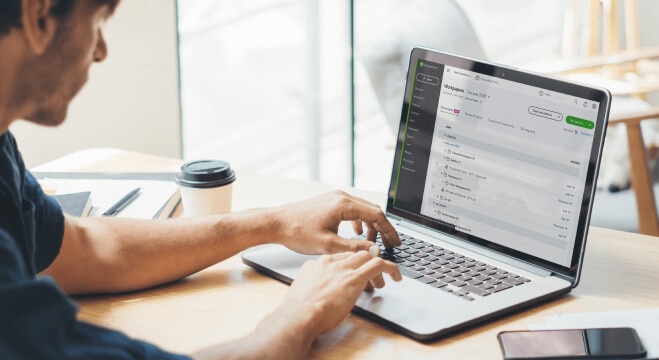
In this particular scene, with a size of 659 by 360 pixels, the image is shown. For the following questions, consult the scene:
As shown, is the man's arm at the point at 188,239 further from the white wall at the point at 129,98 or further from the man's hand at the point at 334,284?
the white wall at the point at 129,98

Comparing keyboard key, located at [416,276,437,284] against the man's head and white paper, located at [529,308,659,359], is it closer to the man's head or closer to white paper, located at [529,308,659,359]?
white paper, located at [529,308,659,359]

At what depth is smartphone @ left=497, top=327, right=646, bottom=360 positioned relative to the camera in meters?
0.97

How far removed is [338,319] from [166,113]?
226 cm

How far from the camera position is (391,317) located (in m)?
1.08

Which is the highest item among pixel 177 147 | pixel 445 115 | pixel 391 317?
pixel 445 115

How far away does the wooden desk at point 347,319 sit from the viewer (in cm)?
104

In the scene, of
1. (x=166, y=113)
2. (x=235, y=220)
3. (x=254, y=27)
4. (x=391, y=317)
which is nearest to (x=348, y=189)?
(x=235, y=220)

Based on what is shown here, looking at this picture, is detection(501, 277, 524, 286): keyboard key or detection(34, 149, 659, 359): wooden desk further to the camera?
detection(501, 277, 524, 286): keyboard key

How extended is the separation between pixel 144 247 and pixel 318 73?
2.22 m

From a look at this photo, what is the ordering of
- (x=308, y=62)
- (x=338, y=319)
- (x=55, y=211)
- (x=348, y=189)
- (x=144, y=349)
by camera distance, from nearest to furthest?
(x=144, y=349) → (x=338, y=319) → (x=55, y=211) → (x=348, y=189) → (x=308, y=62)

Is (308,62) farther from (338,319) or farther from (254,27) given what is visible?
(338,319)

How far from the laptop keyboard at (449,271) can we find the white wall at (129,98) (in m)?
1.77

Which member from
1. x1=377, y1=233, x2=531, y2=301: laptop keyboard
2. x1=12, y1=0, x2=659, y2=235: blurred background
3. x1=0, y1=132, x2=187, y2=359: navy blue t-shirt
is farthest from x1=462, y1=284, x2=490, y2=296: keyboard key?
x1=12, y1=0, x2=659, y2=235: blurred background

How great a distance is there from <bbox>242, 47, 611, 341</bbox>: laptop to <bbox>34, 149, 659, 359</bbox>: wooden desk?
0.02 meters
